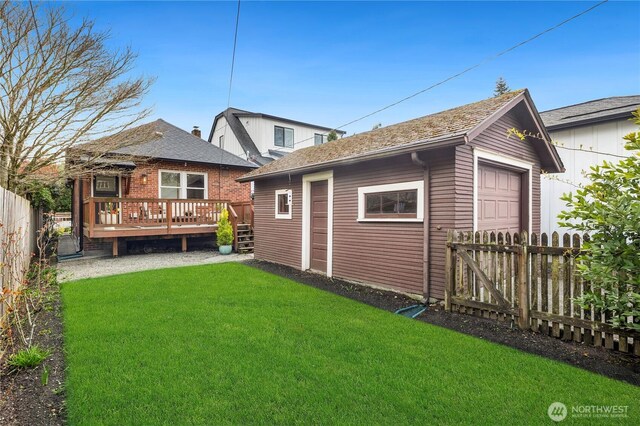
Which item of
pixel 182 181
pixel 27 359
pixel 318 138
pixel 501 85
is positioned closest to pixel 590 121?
pixel 27 359

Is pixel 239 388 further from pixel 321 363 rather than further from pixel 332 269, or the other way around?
pixel 332 269

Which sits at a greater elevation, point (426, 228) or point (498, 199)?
point (498, 199)

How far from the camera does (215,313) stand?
16.7 ft

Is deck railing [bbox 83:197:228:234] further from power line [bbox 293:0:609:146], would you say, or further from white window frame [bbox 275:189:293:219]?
power line [bbox 293:0:609:146]

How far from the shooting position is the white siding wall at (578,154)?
28.0 ft

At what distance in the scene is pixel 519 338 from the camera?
13.5 ft

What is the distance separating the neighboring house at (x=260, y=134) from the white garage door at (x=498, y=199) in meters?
15.3

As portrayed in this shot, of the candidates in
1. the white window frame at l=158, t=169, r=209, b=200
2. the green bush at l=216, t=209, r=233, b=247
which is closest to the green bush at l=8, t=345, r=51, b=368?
the green bush at l=216, t=209, r=233, b=247

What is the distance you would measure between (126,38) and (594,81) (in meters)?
16.1

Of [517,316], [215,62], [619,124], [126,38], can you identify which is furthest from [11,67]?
[619,124]

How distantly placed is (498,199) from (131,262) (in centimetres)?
1049

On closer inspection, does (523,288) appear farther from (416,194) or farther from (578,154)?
(578,154)

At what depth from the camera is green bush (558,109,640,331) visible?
3.14 m

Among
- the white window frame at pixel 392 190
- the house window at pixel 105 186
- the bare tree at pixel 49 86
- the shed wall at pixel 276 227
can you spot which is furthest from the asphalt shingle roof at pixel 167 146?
the white window frame at pixel 392 190
